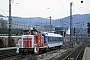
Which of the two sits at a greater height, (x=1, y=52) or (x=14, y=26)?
(x=14, y=26)

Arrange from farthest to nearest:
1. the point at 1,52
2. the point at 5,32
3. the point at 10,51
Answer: the point at 5,32, the point at 10,51, the point at 1,52

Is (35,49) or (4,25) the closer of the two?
(35,49)

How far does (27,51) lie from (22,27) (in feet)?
124

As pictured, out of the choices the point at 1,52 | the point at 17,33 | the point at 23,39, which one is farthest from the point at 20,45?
the point at 17,33

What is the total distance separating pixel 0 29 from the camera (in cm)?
5059

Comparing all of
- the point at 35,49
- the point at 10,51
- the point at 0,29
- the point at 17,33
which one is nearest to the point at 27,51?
the point at 35,49

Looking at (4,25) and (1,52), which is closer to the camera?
(1,52)

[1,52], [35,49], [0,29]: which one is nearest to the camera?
[35,49]

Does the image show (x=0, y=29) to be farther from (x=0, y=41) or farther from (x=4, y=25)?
(x=0, y=41)

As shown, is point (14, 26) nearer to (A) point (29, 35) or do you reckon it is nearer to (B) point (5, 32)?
(B) point (5, 32)

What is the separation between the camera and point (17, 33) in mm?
60875

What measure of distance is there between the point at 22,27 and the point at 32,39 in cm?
3725

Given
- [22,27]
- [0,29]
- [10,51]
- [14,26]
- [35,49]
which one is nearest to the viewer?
[35,49]

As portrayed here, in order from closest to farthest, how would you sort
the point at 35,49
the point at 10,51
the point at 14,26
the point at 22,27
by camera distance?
1. the point at 35,49
2. the point at 10,51
3. the point at 14,26
4. the point at 22,27
